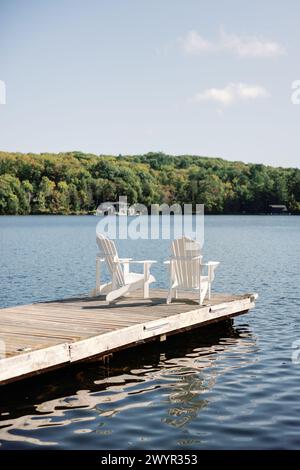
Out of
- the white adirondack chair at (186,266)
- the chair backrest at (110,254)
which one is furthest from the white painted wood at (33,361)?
the white adirondack chair at (186,266)

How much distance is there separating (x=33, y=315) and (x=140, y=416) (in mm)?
3869

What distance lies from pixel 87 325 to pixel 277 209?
4917 inches

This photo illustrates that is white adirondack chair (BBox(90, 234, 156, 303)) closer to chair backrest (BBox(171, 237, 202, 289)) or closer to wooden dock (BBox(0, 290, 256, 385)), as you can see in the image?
wooden dock (BBox(0, 290, 256, 385))

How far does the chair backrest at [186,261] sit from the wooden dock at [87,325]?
459 millimetres

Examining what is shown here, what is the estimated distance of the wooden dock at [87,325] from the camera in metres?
7.98

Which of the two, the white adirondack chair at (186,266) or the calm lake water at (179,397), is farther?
the white adirondack chair at (186,266)

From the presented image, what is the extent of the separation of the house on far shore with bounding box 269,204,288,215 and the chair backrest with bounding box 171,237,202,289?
398ft

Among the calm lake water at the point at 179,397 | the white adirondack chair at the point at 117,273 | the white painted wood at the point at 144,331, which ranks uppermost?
the white adirondack chair at the point at 117,273

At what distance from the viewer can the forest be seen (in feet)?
367

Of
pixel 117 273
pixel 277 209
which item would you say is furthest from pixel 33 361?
pixel 277 209

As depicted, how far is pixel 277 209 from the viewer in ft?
431

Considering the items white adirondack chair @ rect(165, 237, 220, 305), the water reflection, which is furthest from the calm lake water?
white adirondack chair @ rect(165, 237, 220, 305)

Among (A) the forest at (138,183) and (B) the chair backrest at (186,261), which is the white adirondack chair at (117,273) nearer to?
(B) the chair backrest at (186,261)

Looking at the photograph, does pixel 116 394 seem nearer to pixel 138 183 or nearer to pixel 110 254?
pixel 110 254
